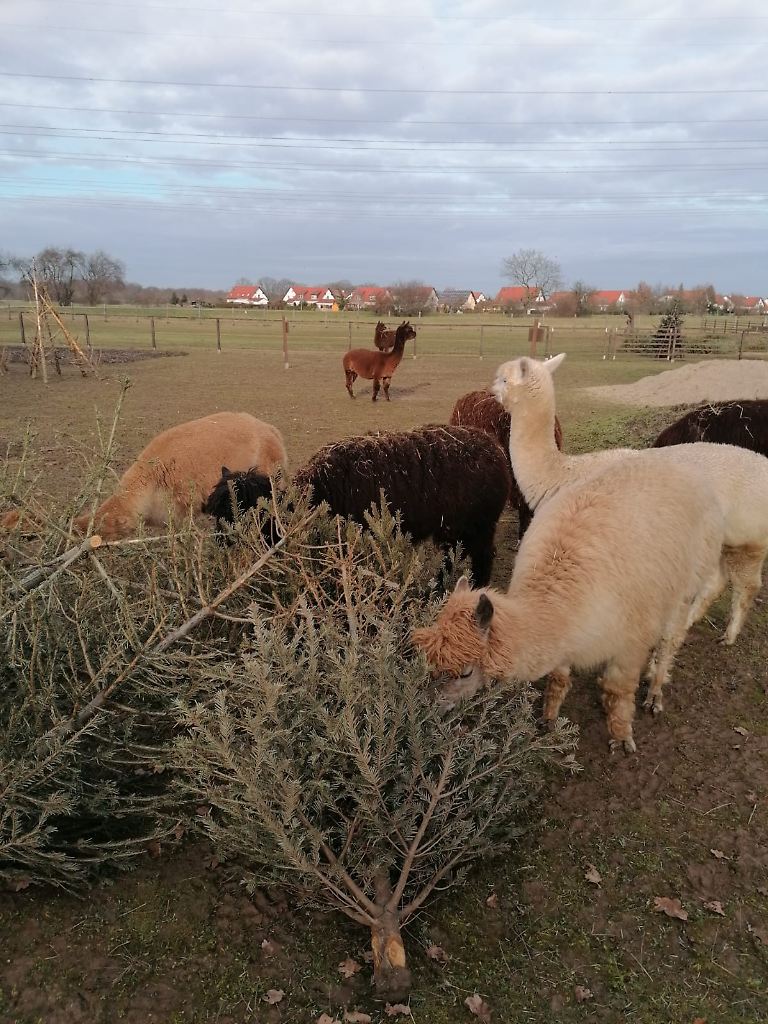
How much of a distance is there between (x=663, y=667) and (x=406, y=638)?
208cm

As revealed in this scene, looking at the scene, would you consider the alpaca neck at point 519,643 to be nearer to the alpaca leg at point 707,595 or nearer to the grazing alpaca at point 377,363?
the alpaca leg at point 707,595

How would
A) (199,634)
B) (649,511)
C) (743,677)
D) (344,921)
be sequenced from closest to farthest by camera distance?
(344,921) → (199,634) → (649,511) → (743,677)

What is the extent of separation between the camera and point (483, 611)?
9.04ft

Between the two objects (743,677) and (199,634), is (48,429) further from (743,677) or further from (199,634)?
(743,677)

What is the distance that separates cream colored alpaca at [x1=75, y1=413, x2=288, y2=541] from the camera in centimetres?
526

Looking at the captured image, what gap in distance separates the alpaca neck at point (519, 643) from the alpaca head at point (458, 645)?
65 mm

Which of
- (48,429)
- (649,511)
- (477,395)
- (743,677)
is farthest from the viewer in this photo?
(48,429)

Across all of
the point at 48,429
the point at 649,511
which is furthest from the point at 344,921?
the point at 48,429

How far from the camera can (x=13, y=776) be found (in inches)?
93.6

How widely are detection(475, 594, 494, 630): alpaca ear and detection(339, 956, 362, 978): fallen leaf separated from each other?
1.35 m

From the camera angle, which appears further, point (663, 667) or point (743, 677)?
point (743, 677)

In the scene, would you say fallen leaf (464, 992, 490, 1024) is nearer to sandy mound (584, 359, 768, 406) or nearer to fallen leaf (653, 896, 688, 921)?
fallen leaf (653, 896, 688, 921)

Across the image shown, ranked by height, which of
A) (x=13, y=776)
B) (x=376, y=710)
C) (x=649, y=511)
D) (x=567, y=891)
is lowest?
(x=567, y=891)

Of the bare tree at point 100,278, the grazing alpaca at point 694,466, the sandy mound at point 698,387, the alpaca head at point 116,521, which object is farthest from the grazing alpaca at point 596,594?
the bare tree at point 100,278
